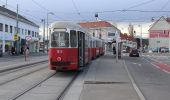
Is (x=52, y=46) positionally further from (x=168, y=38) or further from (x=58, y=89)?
(x=168, y=38)

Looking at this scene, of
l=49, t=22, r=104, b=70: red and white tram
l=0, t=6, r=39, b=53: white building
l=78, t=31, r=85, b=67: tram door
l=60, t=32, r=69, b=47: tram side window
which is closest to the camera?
l=49, t=22, r=104, b=70: red and white tram

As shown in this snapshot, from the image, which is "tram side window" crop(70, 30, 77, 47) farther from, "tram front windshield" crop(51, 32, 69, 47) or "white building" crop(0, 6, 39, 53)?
"white building" crop(0, 6, 39, 53)

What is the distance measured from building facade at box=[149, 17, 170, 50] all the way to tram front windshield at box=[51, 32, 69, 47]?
11358 cm

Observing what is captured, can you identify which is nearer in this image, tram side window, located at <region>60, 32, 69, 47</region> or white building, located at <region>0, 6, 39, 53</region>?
tram side window, located at <region>60, 32, 69, 47</region>

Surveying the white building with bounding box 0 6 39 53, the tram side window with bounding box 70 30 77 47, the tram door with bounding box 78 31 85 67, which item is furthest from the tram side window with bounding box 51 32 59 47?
the white building with bounding box 0 6 39 53

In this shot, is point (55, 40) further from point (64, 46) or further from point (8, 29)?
point (8, 29)

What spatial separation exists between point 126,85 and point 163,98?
466cm

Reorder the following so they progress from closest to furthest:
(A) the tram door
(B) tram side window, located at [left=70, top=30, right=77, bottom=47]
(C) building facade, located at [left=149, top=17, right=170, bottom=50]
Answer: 1. (B) tram side window, located at [left=70, top=30, right=77, bottom=47]
2. (A) the tram door
3. (C) building facade, located at [left=149, top=17, right=170, bottom=50]

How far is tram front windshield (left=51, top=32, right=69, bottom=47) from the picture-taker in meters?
24.2

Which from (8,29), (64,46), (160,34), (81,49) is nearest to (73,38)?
(64,46)

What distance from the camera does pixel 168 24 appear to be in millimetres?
145750

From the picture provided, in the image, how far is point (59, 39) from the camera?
24.2 meters

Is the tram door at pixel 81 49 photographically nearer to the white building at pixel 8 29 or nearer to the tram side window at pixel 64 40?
the tram side window at pixel 64 40

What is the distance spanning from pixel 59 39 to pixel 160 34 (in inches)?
4631
